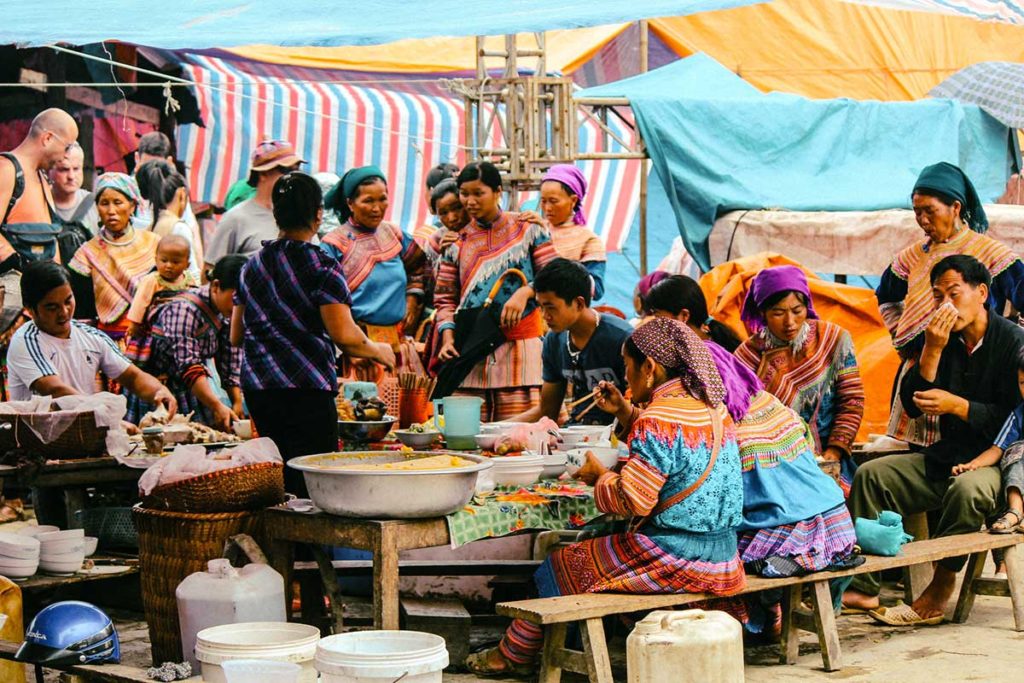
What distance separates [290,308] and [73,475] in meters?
1.26

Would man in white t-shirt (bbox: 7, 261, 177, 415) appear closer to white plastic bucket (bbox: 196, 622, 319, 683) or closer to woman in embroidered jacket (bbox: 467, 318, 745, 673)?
white plastic bucket (bbox: 196, 622, 319, 683)

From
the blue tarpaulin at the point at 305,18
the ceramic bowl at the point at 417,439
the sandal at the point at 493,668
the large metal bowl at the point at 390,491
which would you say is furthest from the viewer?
the blue tarpaulin at the point at 305,18

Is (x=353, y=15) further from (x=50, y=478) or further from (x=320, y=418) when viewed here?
(x=50, y=478)

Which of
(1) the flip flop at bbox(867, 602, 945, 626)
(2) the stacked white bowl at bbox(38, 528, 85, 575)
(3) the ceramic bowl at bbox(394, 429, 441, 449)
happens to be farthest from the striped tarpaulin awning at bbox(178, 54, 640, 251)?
(1) the flip flop at bbox(867, 602, 945, 626)

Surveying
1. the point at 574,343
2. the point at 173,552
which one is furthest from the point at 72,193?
the point at 173,552

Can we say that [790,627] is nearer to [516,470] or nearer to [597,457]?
Result: [597,457]

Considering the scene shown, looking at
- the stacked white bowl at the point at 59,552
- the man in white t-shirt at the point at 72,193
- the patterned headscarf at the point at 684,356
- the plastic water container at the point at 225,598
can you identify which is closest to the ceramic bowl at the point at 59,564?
the stacked white bowl at the point at 59,552

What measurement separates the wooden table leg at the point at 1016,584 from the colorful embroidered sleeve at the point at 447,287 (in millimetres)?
3089

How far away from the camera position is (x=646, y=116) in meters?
12.3

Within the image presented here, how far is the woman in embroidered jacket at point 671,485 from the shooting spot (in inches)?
189

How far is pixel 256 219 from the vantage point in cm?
851

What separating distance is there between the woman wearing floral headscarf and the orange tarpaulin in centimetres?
421

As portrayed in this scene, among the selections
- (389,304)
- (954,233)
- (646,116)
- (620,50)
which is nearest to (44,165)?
(389,304)

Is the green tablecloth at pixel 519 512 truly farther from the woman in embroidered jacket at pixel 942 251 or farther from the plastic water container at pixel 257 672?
the woman in embroidered jacket at pixel 942 251
